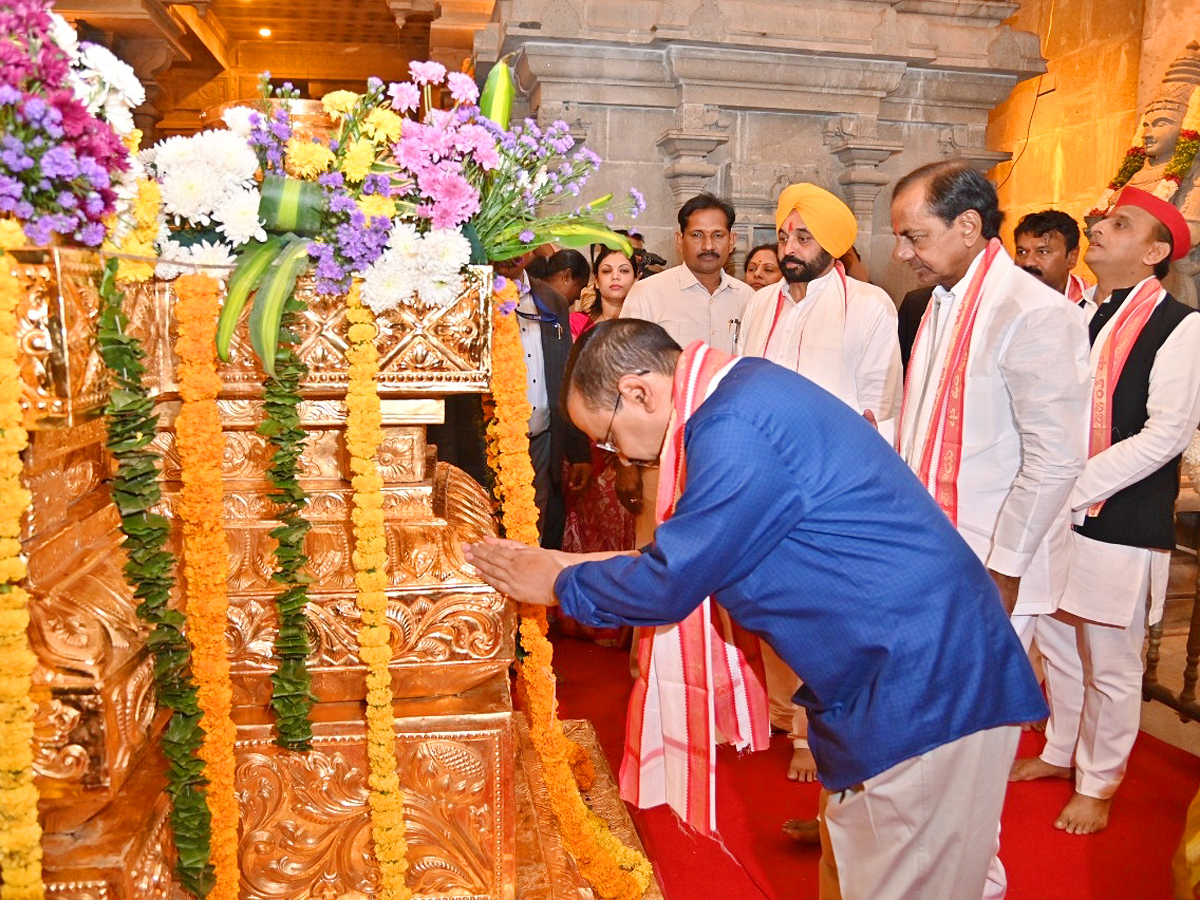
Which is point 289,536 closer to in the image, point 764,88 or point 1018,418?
point 1018,418

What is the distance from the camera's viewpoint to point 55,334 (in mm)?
1589

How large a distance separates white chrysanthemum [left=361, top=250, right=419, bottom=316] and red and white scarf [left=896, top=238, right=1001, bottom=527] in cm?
147

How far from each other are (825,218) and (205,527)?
2.69 meters

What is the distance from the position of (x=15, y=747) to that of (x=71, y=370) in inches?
24.2

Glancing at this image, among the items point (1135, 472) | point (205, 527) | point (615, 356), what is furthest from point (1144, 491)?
point (205, 527)

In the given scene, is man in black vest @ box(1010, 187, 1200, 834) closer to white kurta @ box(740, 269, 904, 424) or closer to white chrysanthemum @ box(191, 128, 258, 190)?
white kurta @ box(740, 269, 904, 424)

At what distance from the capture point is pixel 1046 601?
107 inches

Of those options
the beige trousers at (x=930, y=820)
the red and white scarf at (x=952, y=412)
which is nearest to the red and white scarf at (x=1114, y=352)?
the red and white scarf at (x=952, y=412)

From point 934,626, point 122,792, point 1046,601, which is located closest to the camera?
point 934,626

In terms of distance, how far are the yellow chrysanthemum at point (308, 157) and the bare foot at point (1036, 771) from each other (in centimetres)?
306

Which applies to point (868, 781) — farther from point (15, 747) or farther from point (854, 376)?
point (854, 376)

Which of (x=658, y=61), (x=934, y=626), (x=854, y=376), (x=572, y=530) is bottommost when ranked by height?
(x=572, y=530)

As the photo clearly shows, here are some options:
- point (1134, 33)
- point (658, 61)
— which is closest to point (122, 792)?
point (658, 61)

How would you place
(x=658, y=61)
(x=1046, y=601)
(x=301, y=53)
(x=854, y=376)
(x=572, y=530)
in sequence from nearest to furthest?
1. (x=1046, y=601)
2. (x=854, y=376)
3. (x=572, y=530)
4. (x=658, y=61)
5. (x=301, y=53)
